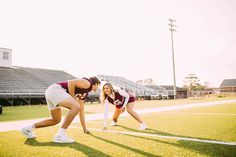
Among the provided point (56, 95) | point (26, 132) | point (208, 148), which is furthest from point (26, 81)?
point (208, 148)

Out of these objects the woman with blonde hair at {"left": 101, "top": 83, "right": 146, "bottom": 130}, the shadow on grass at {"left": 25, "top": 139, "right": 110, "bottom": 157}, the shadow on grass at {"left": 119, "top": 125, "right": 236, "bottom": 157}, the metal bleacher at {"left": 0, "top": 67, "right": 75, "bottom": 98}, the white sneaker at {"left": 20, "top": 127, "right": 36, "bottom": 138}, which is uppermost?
the metal bleacher at {"left": 0, "top": 67, "right": 75, "bottom": 98}

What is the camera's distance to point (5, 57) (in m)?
35.2

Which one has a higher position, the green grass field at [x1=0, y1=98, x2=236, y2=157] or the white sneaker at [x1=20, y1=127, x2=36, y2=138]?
the white sneaker at [x1=20, y1=127, x2=36, y2=138]

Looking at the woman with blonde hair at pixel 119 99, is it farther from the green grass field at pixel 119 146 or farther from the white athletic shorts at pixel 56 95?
the white athletic shorts at pixel 56 95

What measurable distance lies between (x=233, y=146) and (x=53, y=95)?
3.84 meters

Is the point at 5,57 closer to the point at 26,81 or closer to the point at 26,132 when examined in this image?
the point at 26,81

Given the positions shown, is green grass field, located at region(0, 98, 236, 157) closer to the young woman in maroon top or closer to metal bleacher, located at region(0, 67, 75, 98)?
the young woman in maroon top

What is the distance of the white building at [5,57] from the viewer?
113 ft

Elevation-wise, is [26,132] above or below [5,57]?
below

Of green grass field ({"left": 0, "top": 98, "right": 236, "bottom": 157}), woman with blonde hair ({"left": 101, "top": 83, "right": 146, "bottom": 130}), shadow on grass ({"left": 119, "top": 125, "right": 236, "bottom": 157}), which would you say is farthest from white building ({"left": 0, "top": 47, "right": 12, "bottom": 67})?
shadow on grass ({"left": 119, "top": 125, "right": 236, "bottom": 157})

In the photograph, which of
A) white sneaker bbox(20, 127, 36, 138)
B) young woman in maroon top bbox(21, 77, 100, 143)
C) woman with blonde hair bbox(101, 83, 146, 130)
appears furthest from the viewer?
woman with blonde hair bbox(101, 83, 146, 130)

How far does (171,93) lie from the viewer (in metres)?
50.9

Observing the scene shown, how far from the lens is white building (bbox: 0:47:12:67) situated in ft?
113

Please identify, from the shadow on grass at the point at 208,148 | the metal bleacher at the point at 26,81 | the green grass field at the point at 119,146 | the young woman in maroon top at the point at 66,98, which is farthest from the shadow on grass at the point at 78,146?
the metal bleacher at the point at 26,81
